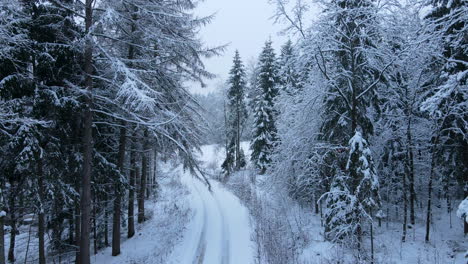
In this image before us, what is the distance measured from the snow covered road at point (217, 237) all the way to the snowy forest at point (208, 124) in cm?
9

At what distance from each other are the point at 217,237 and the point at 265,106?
16.3m

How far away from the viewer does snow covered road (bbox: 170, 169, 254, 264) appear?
29.6 feet

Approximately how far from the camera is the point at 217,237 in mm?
11086

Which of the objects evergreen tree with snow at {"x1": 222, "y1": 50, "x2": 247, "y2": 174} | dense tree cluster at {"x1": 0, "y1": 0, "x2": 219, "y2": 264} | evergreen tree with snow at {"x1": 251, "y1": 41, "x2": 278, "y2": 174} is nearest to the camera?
dense tree cluster at {"x1": 0, "y1": 0, "x2": 219, "y2": 264}

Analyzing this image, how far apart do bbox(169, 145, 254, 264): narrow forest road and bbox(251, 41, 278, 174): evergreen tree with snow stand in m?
8.99

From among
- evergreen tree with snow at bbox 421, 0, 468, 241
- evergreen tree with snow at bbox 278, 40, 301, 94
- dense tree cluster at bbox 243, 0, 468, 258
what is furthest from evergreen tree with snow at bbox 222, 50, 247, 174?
evergreen tree with snow at bbox 421, 0, 468, 241

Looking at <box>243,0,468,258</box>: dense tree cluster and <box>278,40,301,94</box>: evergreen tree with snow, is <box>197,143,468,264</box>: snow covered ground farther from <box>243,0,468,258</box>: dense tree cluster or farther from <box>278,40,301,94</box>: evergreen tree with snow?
<box>278,40,301,94</box>: evergreen tree with snow

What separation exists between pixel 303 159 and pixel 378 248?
177 inches

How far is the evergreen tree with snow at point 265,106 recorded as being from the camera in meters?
25.1

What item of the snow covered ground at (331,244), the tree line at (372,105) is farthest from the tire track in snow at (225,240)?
the tree line at (372,105)

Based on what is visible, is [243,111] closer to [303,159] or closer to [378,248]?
[303,159]

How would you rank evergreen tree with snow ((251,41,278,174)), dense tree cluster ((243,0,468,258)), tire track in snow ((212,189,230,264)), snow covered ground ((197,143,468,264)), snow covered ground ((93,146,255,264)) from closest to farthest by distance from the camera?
dense tree cluster ((243,0,468,258)) → snow covered ground ((197,143,468,264)) → tire track in snow ((212,189,230,264)) → snow covered ground ((93,146,255,264)) → evergreen tree with snow ((251,41,278,174))

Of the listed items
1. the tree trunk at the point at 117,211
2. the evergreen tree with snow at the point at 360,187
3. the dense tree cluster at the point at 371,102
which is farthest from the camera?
the tree trunk at the point at 117,211

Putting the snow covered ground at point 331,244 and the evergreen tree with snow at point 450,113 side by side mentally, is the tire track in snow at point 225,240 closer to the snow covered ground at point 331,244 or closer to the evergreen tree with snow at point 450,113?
the snow covered ground at point 331,244
